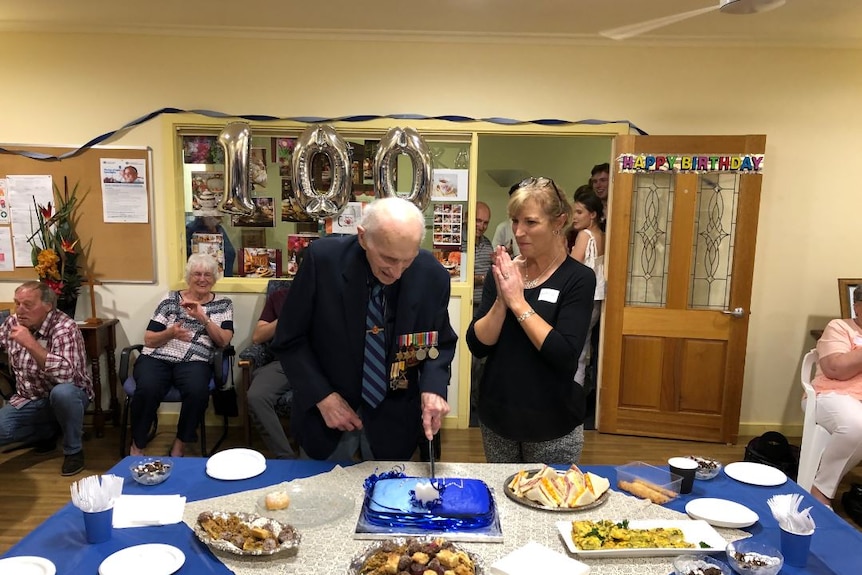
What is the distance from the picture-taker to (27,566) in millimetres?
1196

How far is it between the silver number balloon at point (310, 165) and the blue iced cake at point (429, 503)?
0.94 meters

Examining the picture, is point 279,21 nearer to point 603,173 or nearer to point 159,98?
point 159,98

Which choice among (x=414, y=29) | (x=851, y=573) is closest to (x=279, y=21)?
(x=414, y=29)

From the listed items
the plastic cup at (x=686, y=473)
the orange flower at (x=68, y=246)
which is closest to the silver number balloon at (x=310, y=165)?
the plastic cup at (x=686, y=473)

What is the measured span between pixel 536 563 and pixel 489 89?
308 cm

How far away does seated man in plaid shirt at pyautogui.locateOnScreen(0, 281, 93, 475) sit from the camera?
309 cm

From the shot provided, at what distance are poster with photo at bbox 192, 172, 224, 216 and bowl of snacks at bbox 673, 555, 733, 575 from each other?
11.2ft

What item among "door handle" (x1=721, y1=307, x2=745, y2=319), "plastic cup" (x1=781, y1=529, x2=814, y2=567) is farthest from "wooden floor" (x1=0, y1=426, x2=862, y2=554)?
"plastic cup" (x1=781, y1=529, x2=814, y2=567)

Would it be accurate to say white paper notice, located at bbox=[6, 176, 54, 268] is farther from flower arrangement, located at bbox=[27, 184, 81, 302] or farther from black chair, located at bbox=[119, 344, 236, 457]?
black chair, located at bbox=[119, 344, 236, 457]

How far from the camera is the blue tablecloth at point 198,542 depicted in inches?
49.5

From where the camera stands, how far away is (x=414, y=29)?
11.7 feet

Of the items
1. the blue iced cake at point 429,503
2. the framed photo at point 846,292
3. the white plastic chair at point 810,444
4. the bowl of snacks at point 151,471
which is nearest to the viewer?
the blue iced cake at point 429,503

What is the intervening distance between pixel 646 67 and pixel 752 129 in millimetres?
791

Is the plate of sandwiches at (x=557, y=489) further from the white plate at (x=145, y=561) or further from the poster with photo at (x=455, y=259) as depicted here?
the poster with photo at (x=455, y=259)
